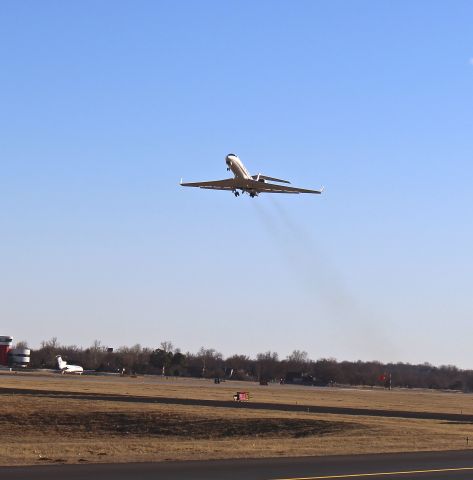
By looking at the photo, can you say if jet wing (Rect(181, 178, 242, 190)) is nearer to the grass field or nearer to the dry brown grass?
the grass field

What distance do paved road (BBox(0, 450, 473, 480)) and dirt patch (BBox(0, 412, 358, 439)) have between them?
846 inches

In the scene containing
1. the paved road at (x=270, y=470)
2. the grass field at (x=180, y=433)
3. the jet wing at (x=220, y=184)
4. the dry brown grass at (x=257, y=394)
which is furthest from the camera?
the dry brown grass at (x=257, y=394)

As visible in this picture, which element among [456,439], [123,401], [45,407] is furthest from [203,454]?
[123,401]

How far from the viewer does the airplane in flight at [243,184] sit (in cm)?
7212

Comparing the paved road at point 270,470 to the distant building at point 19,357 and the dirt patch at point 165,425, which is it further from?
the distant building at point 19,357

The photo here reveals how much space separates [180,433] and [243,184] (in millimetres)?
20357

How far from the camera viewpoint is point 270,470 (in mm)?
29406

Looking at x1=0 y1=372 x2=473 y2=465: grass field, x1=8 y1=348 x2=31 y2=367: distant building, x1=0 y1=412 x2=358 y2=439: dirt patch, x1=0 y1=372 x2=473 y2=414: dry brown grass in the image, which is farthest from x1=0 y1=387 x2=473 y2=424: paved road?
x1=8 y1=348 x2=31 y2=367: distant building

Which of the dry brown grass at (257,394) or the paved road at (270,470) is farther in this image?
the dry brown grass at (257,394)

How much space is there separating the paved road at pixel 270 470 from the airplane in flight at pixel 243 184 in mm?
39387

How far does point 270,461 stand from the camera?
32.8 metres

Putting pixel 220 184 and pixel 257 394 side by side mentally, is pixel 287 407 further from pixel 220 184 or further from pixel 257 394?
pixel 257 394

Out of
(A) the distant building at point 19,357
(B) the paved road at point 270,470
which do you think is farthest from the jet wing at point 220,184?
(A) the distant building at point 19,357

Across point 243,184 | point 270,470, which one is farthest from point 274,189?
point 270,470
